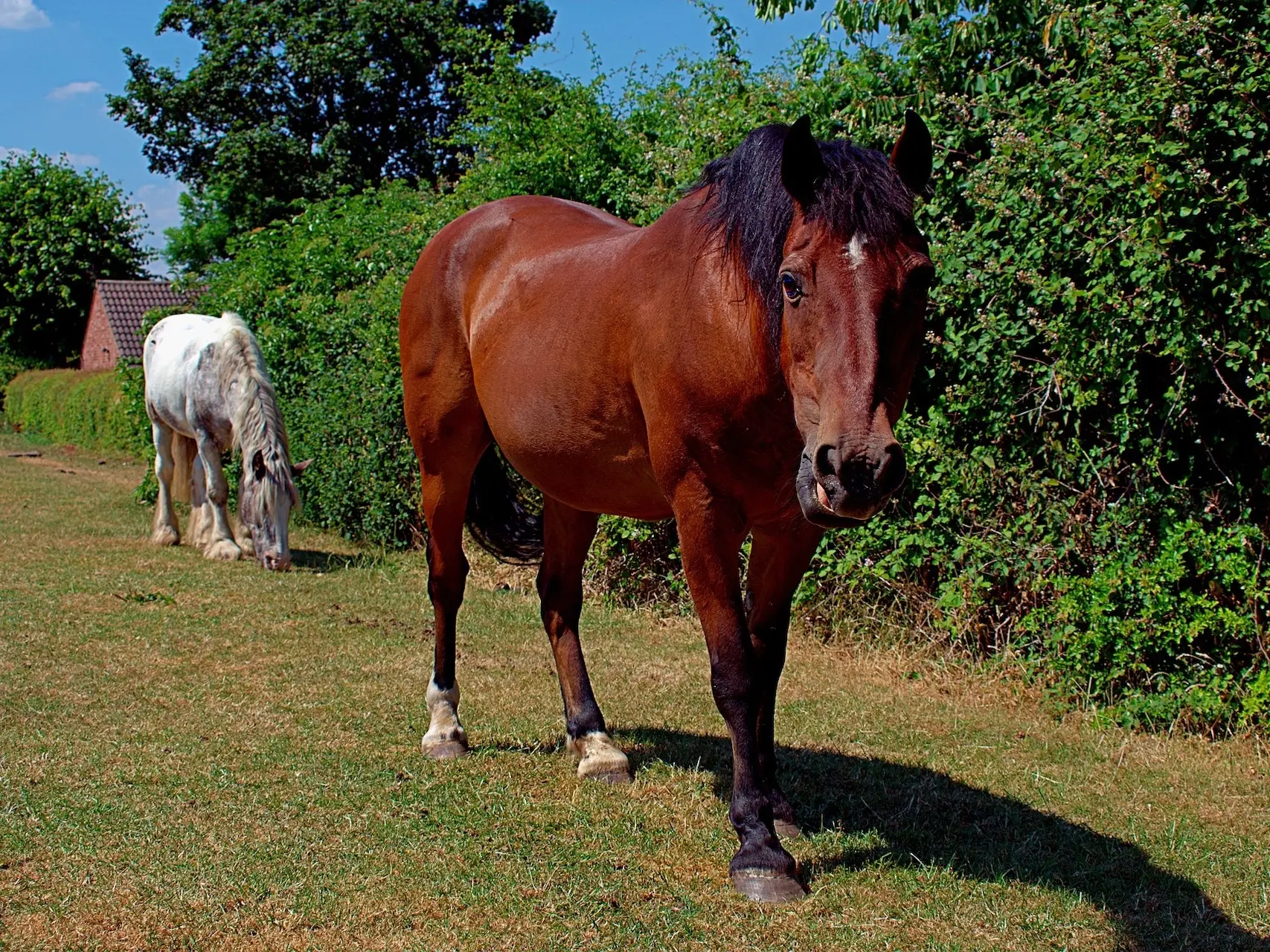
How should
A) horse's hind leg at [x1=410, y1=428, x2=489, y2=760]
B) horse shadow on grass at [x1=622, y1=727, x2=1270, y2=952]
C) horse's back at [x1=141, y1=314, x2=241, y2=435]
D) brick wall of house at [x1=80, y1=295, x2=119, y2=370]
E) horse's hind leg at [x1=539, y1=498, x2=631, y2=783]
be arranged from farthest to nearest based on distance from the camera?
brick wall of house at [x1=80, y1=295, x2=119, y2=370], horse's back at [x1=141, y1=314, x2=241, y2=435], horse's hind leg at [x1=410, y1=428, x2=489, y2=760], horse's hind leg at [x1=539, y1=498, x2=631, y2=783], horse shadow on grass at [x1=622, y1=727, x2=1270, y2=952]

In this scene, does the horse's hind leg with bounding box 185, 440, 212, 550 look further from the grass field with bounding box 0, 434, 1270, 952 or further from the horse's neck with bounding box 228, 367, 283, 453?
the grass field with bounding box 0, 434, 1270, 952

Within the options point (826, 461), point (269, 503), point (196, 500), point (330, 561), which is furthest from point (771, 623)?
point (196, 500)

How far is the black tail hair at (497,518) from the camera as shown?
5648 millimetres

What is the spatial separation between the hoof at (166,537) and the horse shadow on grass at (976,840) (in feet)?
24.0

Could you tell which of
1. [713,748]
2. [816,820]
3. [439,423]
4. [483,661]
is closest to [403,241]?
[483,661]

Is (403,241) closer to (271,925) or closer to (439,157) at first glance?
(271,925)

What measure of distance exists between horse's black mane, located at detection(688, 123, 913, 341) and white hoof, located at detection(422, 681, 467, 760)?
2.53 meters

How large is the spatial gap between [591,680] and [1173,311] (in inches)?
136

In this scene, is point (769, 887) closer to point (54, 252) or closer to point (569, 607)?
point (569, 607)

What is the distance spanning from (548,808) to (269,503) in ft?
20.7

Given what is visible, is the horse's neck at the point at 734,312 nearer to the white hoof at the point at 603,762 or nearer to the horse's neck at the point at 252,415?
the white hoof at the point at 603,762

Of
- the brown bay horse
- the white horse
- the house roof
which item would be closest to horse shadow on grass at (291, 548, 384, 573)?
the white horse

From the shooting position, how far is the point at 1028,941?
304 centimetres

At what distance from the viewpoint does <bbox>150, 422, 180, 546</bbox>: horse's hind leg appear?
10.7m
